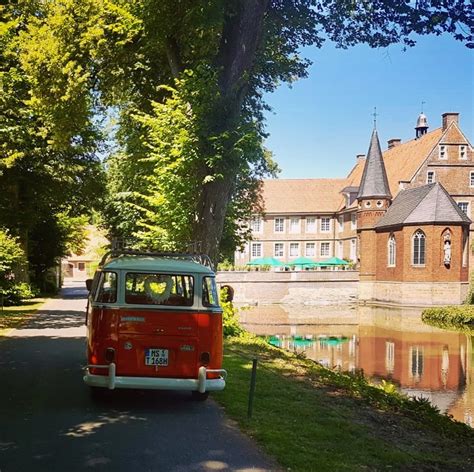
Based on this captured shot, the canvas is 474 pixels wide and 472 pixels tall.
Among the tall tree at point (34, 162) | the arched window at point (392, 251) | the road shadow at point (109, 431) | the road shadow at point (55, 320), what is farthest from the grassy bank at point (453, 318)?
the road shadow at point (109, 431)

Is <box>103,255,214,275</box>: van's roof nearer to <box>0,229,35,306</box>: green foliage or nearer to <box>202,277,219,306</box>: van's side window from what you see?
<box>202,277,219,306</box>: van's side window

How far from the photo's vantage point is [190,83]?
16453 mm

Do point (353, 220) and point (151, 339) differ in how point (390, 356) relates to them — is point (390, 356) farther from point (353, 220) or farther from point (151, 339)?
point (353, 220)

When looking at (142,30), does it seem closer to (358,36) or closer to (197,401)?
(358,36)

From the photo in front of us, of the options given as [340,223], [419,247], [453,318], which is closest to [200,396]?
[453,318]

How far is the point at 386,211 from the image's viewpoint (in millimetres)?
57594

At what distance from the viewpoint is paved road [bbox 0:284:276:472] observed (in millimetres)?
5688

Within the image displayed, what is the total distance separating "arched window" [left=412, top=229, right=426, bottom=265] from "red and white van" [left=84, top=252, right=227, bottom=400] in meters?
45.3

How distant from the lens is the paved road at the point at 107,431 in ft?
18.7

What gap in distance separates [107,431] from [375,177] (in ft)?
178

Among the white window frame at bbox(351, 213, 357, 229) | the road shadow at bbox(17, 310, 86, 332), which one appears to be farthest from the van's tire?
the white window frame at bbox(351, 213, 357, 229)

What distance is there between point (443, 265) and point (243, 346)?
3804cm

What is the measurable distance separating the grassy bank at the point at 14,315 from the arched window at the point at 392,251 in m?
34.4

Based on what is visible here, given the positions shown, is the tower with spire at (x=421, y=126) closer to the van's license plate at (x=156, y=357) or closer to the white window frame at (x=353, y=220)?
the white window frame at (x=353, y=220)
